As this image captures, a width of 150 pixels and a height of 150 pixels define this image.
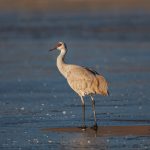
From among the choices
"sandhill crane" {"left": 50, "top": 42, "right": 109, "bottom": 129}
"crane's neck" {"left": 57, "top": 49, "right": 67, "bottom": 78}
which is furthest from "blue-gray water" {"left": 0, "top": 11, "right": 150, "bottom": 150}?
"crane's neck" {"left": 57, "top": 49, "right": 67, "bottom": 78}

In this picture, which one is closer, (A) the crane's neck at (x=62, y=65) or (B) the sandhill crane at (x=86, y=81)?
(B) the sandhill crane at (x=86, y=81)

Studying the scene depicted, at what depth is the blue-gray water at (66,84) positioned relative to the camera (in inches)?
525

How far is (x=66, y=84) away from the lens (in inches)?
814

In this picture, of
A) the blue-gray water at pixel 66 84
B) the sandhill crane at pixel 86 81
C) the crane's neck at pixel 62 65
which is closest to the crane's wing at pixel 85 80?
the sandhill crane at pixel 86 81

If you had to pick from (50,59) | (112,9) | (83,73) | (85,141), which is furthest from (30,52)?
(112,9)

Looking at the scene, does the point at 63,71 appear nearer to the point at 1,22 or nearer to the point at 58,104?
the point at 58,104

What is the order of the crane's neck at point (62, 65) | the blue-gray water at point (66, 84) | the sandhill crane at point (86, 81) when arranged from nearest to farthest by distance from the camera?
the blue-gray water at point (66, 84)
the sandhill crane at point (86, 81)
the crane's neck at point (62, 65)

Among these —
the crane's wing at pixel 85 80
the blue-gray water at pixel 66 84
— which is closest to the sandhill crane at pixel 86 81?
the crane's wing at pixel 85 80

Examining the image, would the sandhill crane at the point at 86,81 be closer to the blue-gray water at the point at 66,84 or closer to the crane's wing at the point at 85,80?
the crane's wing at the point at 85,80

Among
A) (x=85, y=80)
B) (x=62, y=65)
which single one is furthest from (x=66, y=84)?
(x=85, y=80)

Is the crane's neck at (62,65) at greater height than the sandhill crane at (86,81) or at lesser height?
greater

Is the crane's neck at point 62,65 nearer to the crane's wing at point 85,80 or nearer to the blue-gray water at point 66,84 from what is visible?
the crane's wing at point 85,80

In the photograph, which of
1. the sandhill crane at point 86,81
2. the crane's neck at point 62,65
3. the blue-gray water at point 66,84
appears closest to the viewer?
the blue-gray water at point 66,84

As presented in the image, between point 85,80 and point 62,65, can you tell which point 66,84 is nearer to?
point 62,65
